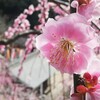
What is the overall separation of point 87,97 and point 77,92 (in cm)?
2

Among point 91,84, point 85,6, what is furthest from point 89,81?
point 85,6

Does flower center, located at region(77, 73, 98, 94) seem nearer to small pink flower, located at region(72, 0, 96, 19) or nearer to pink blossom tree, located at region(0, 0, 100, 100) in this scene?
pink blossom tree, located at region(0, 0, 100, 100)

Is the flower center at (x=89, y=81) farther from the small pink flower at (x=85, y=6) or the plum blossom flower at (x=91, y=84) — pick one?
the small pink flower at (x=85, y=6)

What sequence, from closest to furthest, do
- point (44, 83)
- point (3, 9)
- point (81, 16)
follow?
point (81, 16) < point (44, 83) < point (3, 9)

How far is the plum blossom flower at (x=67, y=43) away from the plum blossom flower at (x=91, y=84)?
0.02 meters

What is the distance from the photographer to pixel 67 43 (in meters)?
0.66

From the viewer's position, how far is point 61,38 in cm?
65

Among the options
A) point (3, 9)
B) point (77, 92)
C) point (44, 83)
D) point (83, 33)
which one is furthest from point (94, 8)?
point (3, 9)

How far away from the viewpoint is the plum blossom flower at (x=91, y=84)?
24.9 inches

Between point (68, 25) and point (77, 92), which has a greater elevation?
point (68, 25)

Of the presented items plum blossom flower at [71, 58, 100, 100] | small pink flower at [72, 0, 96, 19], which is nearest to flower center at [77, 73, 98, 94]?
plum blossom flower at [71, 58, 100, 100]

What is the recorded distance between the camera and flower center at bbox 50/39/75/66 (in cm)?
66

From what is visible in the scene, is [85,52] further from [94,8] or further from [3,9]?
[3,9]

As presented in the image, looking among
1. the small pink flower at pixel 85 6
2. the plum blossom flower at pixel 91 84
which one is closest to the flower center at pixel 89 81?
the plum blossom flower at pixel 91 84
